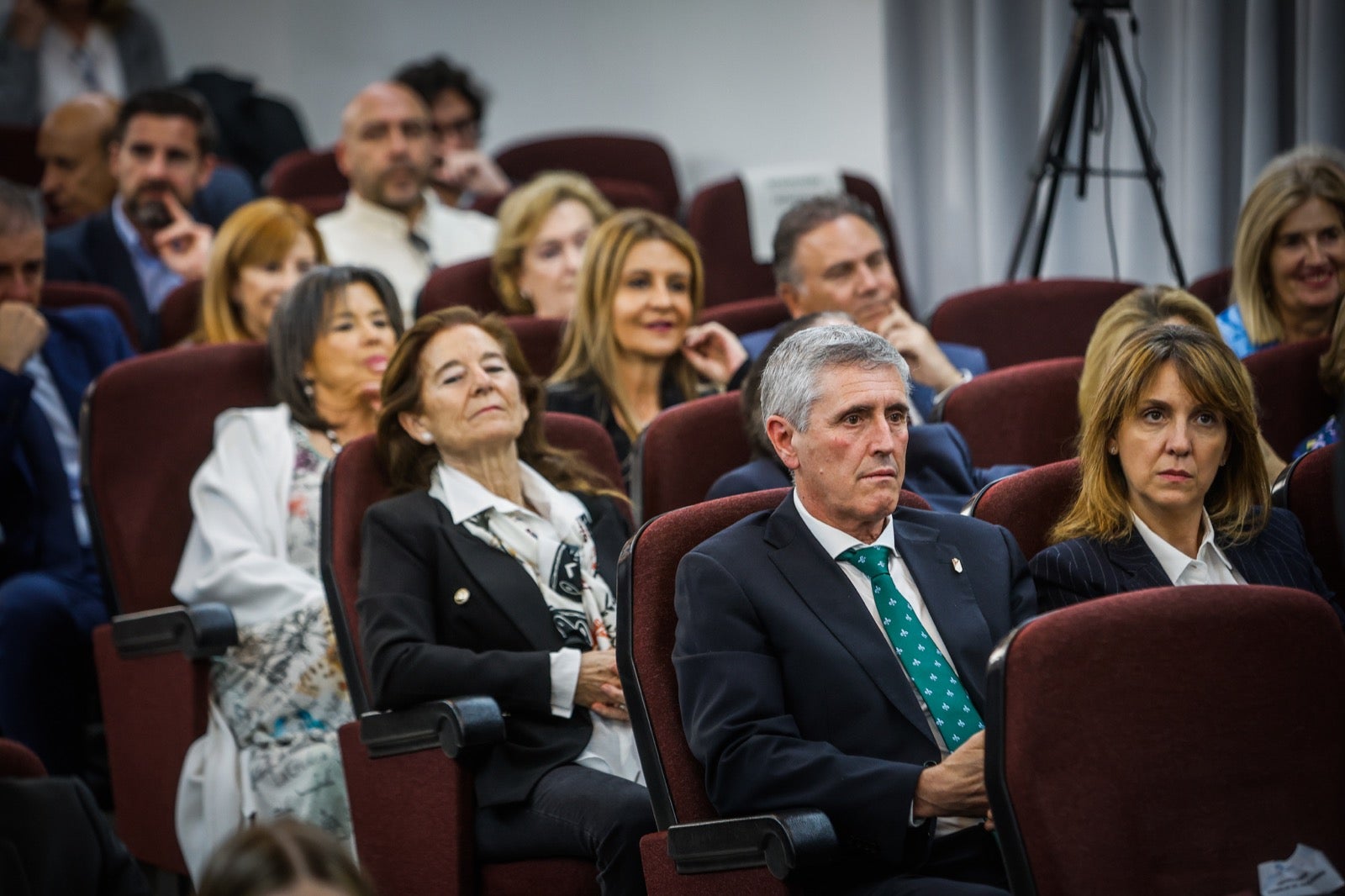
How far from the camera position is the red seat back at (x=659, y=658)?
192 centimetres

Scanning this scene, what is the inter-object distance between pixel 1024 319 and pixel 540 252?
4.05 feet

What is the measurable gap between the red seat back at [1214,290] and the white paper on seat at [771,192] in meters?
1.16

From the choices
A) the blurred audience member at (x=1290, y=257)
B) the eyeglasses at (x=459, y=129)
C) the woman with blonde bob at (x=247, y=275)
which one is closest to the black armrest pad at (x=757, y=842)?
the blurred audience member at (x=1290, y=257)

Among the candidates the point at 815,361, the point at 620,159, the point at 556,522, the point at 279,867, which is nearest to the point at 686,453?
the point at 556,522

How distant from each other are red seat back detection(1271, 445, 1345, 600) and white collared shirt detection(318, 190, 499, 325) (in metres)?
2.66

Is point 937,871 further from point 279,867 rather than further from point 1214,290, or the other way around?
point 1214,290

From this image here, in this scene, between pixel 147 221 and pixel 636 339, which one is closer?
pixel 636 339

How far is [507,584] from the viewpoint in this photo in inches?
96.6

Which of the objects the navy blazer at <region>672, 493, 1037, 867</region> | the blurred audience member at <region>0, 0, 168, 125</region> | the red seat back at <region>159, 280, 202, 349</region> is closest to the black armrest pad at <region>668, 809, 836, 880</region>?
the navy blazer at <region>672, 493, 1037, 867</region>

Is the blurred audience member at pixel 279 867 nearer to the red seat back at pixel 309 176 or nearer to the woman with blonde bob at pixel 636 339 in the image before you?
the woman with blonde bob at pixel 636 339

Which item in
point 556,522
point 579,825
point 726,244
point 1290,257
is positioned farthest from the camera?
point 726,244

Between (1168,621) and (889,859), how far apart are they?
43cm

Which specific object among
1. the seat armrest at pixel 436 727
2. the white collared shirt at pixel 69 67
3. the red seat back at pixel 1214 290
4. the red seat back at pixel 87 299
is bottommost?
the seat armrest at pixel 436 727

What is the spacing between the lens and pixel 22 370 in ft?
11.0
